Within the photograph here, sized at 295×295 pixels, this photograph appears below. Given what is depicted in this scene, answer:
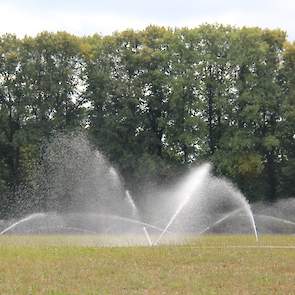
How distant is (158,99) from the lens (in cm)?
5994

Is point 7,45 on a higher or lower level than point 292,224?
higher

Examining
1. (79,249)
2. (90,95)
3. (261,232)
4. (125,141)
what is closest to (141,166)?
Result: (125,141)

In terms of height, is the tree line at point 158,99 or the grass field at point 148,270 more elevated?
the tree line at point 158,99

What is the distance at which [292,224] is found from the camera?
153 feet

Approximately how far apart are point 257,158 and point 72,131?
14.4m

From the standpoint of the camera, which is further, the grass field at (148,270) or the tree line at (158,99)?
the tree line at (158,99)

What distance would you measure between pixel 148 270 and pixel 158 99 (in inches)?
1587

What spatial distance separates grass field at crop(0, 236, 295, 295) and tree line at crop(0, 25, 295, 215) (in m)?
29.8

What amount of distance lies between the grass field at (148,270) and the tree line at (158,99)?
29.8 meters

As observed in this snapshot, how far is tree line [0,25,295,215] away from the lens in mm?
56438

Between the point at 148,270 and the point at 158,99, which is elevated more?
the point at 158,99

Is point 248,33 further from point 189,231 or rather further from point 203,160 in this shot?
point 189,231

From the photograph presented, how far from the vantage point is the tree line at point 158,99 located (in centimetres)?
5644

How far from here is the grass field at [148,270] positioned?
17.2 m
